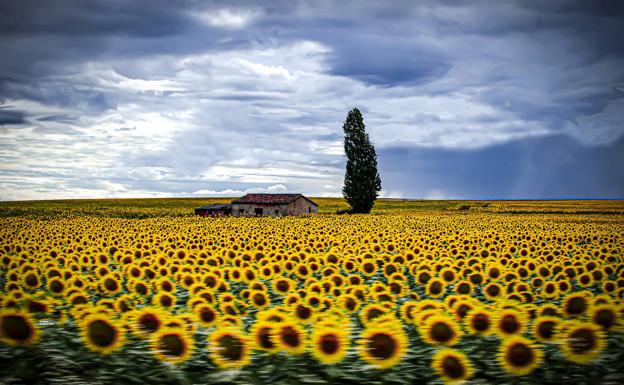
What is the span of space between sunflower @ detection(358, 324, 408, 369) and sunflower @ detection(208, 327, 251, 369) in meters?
1.16

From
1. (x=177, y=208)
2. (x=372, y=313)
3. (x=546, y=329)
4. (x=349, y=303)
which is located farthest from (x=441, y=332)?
(x=177, y=208)

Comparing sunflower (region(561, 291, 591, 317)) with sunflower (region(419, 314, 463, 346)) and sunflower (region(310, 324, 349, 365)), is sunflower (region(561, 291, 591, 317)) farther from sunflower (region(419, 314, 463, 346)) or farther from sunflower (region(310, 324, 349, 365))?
sunflower (region(310, 324, 349, 365))

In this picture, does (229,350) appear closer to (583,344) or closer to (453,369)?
(453,369)

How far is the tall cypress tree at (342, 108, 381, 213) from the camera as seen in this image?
6800 centimetres

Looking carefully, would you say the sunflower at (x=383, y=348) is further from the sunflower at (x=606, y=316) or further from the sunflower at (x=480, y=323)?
the sunflower at (x=606, y=316)

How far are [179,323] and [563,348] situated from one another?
13.5ft

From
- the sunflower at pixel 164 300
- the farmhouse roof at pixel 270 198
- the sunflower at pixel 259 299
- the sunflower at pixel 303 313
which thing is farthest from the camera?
the farmhouse roof at pixel 270 198

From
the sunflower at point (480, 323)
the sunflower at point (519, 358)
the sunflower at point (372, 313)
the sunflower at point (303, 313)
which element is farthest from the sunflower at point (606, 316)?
the sunflower at point (303, 313)

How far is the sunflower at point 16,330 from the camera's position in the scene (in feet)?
16.7

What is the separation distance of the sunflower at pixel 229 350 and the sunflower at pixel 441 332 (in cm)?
194

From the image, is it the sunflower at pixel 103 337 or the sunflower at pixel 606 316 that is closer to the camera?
the sunflower at pixel 103 337

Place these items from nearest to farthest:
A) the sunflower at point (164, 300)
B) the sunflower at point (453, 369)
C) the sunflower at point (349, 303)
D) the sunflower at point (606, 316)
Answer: the sunflower at point (453, 369) → the sunflower at point (606, 316) → the sunflower at point (349, 303) → the sunflower at point (164, 300)

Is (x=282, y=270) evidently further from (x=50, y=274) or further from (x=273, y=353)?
(x=273, y=353)

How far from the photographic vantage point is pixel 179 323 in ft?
17.5
